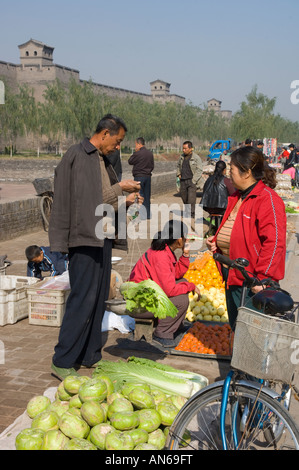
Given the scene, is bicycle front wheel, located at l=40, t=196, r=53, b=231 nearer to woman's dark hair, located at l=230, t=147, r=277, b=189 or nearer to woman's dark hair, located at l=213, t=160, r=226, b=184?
woman's dark hair, located at l=213, t=160, r=226, b=184

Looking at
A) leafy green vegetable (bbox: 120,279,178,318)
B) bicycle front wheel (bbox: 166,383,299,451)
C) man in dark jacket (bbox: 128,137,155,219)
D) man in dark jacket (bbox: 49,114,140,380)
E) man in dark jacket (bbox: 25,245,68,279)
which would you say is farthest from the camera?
man in dark jacket (bbox: 128,137,155,219)

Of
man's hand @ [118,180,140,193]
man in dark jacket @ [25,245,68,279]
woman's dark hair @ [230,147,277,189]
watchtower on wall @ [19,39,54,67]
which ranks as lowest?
man in dark jacket @ [25,245,68,279]

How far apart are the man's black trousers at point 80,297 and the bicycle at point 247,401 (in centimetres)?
153

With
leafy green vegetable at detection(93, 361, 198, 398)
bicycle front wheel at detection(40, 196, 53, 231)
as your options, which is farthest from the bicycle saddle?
bicycle front wheel at detection(40, 196, 53, 231)

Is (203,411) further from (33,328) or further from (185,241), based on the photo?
(33,328)

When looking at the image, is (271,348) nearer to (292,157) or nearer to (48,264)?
(48,264)

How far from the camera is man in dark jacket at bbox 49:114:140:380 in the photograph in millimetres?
4312

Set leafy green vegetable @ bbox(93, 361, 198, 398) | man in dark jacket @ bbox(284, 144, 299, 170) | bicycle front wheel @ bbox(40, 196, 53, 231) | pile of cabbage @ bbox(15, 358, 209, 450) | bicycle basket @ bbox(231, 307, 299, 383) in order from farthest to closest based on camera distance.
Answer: man in dark jacket @ bbox(284, 144, 299, 170) < bicycle front wheel @ bbox(40, 196, 53, 231) < leafy green vegetable @ bbox(93, 361, 198, 398) < pile of cabbage @ bbox(15, 358, 209, 450) < bicycle basket @ bbox(231, 307, 299, 383)

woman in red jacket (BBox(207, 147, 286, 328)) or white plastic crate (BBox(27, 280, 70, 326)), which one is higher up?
woman in red jacket (BBox(207, 147, 286, 328))

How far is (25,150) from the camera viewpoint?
71125 mm

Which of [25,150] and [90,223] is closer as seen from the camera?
[90,223]

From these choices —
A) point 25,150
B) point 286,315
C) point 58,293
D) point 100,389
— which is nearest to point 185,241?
point 58,293

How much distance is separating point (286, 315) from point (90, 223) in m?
1.97

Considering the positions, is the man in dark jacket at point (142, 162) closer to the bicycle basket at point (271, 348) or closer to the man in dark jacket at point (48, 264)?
the man in dark jacket at point (48, 264)
